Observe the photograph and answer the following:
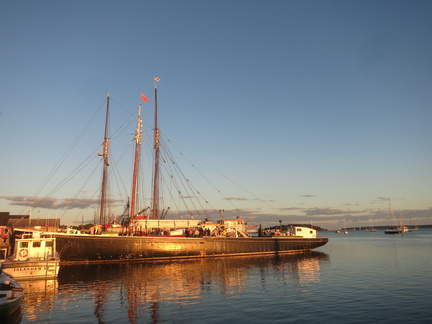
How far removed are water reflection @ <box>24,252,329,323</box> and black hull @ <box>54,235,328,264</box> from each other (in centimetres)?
180

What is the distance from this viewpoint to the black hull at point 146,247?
4307cm

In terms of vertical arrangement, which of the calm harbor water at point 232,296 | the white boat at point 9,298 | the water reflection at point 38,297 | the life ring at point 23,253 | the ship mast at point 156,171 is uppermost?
the ship mast at point 156,171

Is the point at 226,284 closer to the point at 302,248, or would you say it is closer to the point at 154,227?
the point at 154,227

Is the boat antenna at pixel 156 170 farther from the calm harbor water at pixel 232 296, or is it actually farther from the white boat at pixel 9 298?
the white boat at pixel 9 298

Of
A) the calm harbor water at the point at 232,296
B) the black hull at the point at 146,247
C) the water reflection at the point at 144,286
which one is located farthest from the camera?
the black hull at the point at 146,247

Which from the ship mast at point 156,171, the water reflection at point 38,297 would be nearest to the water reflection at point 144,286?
the water reflection at point 38,297

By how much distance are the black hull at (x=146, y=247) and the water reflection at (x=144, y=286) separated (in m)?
1.80

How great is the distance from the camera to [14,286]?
20.1 meters

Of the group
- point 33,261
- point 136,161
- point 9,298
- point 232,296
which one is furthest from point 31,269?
point 136,161

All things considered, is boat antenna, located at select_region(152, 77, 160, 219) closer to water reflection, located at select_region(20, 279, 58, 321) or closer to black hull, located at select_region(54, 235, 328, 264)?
black hull, located at select_region(54, 235, 328, 264)

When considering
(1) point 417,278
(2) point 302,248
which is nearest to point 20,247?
(1) point 417,278

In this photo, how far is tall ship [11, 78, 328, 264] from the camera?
43.6 meters

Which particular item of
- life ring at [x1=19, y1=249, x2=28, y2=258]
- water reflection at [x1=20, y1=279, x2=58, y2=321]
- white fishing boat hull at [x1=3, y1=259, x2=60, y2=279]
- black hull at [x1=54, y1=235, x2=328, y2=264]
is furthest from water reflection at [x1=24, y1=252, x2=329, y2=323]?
life ring at [x1=19, y1=249, x2=28, y2=258]

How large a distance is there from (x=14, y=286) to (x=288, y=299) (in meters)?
18.8
